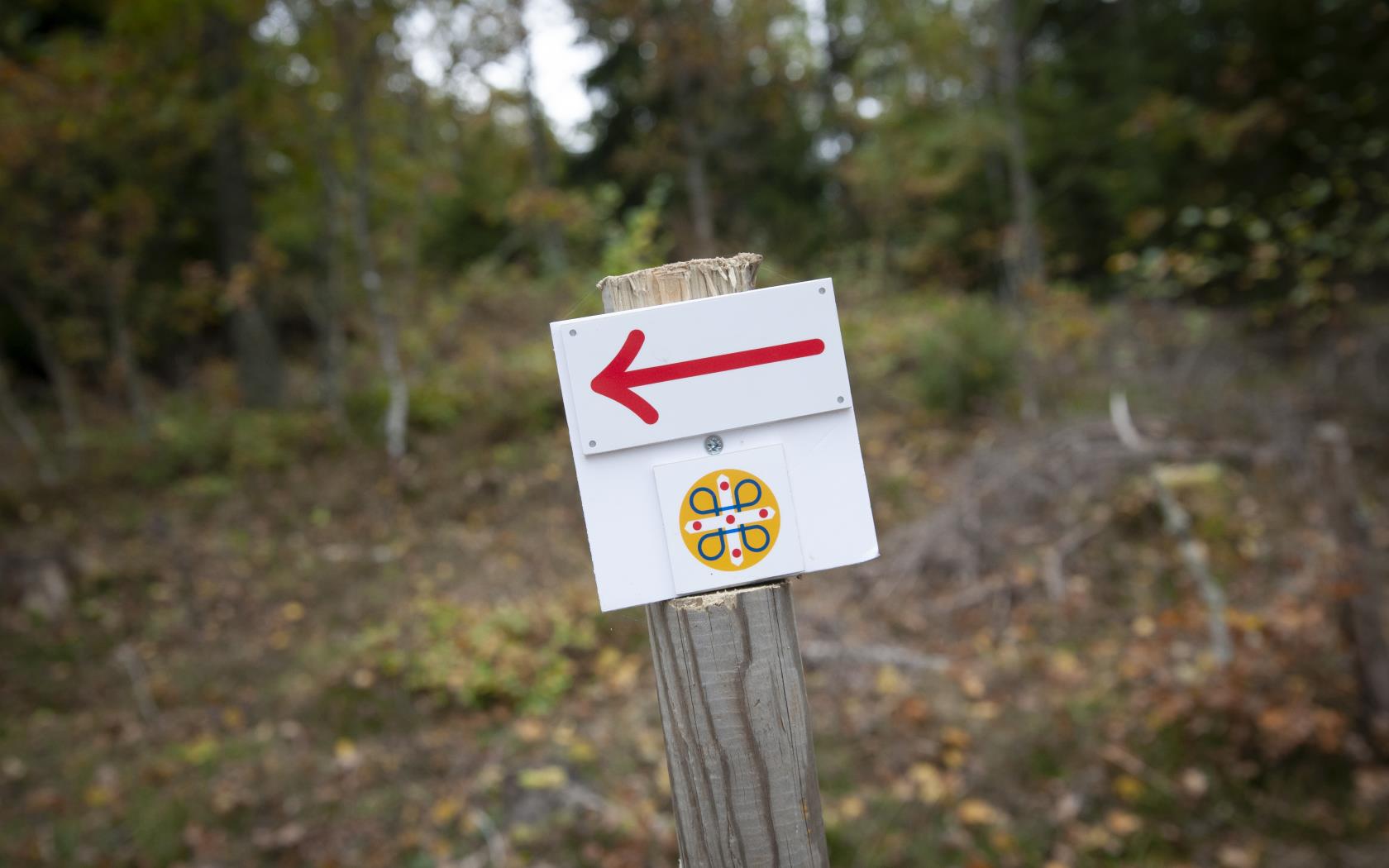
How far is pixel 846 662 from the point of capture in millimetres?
4324

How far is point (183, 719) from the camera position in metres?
4.71

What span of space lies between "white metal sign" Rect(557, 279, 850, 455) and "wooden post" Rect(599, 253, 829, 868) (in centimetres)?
5

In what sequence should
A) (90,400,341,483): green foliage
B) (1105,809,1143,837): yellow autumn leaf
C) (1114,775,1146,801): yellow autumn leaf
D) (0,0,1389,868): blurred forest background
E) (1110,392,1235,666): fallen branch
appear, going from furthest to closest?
1. (90,400,341,483): green foliage
2. (1110,392,1235,666): fallen branch
3. (0,0,1389,868): blurred forest background
4. (1114,775,1146,801): yellow autumn leaf
5. (1105,809,1143,837): yellow autumn leaf

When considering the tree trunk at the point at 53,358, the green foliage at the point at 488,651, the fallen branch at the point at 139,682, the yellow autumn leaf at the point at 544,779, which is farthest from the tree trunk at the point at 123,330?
the yellow autumn leaf at the point at 544,779

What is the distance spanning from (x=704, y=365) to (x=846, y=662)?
11.3 feet

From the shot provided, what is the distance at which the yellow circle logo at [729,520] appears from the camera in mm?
1144

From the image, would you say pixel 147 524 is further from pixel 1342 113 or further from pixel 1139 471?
pixel 1342 113

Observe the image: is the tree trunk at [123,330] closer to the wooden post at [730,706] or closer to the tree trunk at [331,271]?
the tree trunk at [331,271]

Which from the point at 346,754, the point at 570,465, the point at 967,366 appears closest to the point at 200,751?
the point at 346,754

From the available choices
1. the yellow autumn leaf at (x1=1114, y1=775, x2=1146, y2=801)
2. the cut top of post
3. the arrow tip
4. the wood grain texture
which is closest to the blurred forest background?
the yellow autumn leaf at (x1=1114, y1=775, x2=1146, y2=801)

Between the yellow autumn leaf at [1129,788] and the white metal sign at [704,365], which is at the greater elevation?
the white metal sign at [704,365]

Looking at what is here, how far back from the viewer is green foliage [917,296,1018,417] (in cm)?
777

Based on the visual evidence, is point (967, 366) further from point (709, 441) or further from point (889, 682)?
point (709, 441)

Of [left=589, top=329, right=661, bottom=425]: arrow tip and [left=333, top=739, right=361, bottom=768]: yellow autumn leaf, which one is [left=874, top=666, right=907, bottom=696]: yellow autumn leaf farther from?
[left=589, top=329, right=661, bottom=425]: arrow tip
